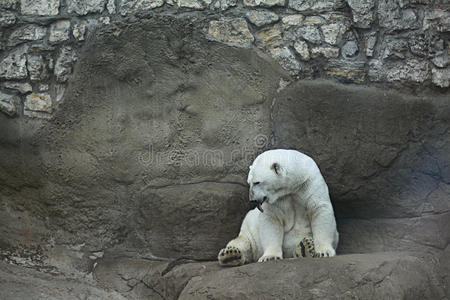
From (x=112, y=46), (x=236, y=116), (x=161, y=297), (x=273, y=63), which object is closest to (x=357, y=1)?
(x=273, y=63)

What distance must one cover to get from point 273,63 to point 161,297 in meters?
1.86

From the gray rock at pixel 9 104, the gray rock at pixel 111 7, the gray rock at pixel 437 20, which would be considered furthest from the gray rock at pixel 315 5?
the gray rock at pixel 9 104

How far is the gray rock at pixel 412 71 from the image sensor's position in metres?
5.05

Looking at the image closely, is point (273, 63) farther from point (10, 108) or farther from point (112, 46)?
point (10, 108)

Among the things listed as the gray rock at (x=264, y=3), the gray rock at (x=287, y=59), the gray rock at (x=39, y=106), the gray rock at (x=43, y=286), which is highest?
the gray rock at (x=264, y=3)

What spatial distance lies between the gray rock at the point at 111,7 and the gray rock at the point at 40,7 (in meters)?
0.41

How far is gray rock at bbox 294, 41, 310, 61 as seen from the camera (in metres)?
5.17

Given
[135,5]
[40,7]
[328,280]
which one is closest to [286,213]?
[328,280]

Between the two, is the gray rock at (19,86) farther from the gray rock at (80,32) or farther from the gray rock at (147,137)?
the gray rock at (80,32)

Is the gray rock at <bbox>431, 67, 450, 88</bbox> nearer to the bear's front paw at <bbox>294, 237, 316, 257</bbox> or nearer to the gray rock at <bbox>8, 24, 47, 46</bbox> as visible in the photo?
the bear's front paw at <bbox>294, 237, 316, 257</bbox>

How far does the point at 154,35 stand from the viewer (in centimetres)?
531

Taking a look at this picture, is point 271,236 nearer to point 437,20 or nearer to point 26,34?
point 437,20

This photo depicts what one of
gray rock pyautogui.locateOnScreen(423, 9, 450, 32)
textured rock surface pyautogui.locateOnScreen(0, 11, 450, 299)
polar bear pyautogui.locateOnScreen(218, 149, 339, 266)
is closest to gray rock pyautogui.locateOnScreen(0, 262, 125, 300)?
textured rock surface pyautogui.locateOnScreen(0, 11, 450, 299)

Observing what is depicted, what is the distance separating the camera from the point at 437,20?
503 centimetres
